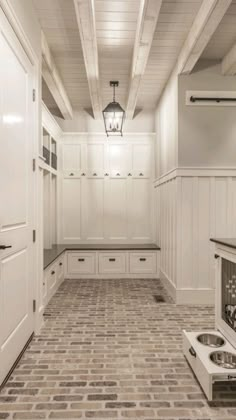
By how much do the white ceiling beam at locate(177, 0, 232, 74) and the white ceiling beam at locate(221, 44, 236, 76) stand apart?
0.44 m

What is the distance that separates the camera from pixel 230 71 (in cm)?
385

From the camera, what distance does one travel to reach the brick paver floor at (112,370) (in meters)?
1.91

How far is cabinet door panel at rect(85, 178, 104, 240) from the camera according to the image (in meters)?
5.97

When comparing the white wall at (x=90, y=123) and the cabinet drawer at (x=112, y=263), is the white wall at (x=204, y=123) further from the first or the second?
the cabinet drawer at (x=112, y=263)

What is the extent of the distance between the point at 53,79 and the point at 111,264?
120 inches

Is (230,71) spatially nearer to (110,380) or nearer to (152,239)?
(152,239)

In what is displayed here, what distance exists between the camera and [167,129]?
4.63 metres

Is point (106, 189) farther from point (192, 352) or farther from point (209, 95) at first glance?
point (192, 352)

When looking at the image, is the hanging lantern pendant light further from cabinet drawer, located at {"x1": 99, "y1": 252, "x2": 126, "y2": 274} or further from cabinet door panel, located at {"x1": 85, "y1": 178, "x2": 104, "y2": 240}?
cabinet drawer, located at {"x1": 99, "y1": 252, "x2": 126, "y2": 274}

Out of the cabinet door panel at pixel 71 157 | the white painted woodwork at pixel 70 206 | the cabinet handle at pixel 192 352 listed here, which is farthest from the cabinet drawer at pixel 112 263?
the cabinet handle at pixel 192 352

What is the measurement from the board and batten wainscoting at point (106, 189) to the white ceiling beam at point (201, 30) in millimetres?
2302

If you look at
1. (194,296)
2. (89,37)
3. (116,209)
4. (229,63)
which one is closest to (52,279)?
(194,296)

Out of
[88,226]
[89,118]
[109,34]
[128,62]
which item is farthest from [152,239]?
[109,34]

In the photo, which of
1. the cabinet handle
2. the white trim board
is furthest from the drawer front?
the cabinet handle
